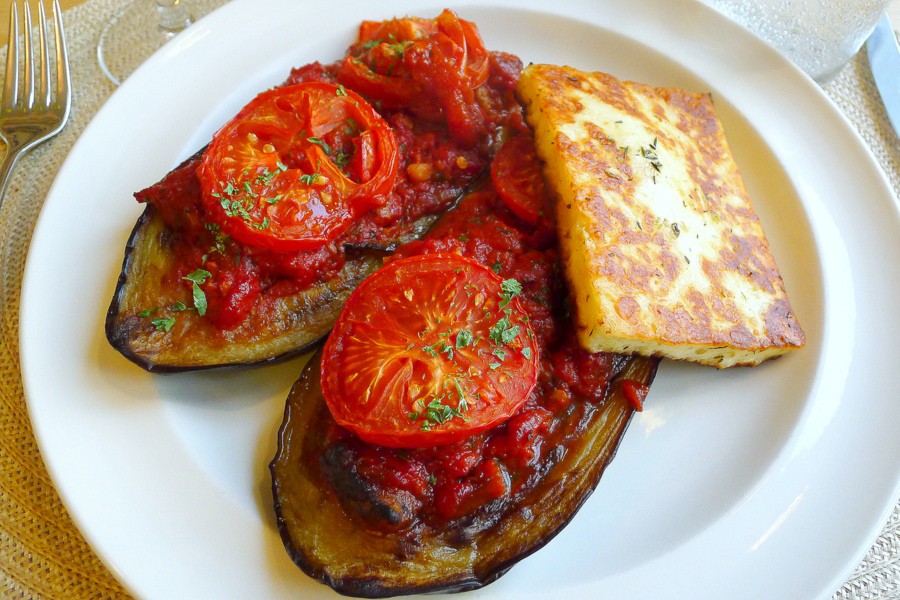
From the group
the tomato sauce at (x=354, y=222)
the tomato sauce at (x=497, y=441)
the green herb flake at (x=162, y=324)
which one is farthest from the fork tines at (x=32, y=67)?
the tomato sauce at (x=497, y=441)

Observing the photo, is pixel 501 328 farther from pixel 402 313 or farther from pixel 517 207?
pixel 517 207

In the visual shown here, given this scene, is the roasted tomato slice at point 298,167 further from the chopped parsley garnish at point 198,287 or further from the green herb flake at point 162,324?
the green herb flake at point 162,324

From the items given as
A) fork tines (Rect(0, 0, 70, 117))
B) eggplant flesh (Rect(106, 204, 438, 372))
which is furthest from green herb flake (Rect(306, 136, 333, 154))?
fork tines (Rect(0, 0, 70, 117))

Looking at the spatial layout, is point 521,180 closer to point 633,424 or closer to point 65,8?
point 633,424

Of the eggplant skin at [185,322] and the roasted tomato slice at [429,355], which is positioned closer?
the roasted tomato slice at [429,355]

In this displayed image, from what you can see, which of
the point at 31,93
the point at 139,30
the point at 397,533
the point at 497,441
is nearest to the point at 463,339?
the point at 497,441

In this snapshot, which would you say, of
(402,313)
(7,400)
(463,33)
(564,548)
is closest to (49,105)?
(7,400)

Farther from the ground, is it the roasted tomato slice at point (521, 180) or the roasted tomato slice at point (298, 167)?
the roasted tomato slice at point (521, 180)

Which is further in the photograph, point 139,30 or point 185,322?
point 139,30
